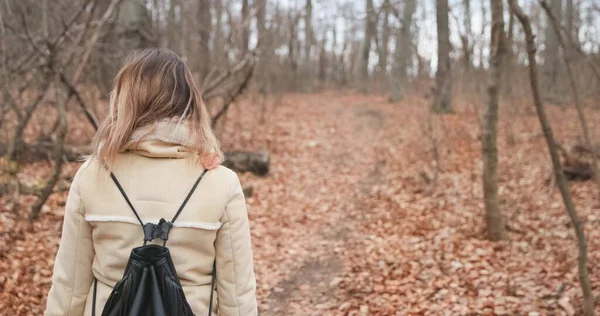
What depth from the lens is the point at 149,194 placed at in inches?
71.8

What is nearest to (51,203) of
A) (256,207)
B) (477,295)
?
(256,207)

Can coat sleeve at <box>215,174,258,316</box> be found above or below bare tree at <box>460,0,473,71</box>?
below

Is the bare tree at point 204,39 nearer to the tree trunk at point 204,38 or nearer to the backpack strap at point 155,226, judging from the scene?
the tree trunk at point 204,38

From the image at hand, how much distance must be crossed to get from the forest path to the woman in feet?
11.0

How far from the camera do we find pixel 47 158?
28.3ft

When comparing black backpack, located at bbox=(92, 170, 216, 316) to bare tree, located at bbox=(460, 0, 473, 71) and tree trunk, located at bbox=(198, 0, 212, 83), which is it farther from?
tree trunk, located at bbox=(198, 0, 212, 83)

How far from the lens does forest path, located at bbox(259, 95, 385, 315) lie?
212 inches

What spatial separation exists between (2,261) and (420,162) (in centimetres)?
783

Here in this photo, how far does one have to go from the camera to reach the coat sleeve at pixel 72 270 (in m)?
1.89

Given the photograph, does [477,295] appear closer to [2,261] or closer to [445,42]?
[2,261]

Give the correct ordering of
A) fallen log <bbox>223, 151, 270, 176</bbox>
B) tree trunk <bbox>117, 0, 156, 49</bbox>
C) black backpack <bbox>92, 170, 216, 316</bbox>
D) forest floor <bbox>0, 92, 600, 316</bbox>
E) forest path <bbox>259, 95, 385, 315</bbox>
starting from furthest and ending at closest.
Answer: tree trunk <bbox>117, 0, 156, 49</bbox> < fallen log <bbox>223, 151, 270, 176</bbox> < forest path <bbox>259, 95, 385, 315</bbox> < forest floor <bbox>0, 92, 600, 316</bbox> < black backpack <bbox>92, 170, 216, 316</bbox>

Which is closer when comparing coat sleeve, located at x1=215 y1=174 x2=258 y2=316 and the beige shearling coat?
the beige shearling coat

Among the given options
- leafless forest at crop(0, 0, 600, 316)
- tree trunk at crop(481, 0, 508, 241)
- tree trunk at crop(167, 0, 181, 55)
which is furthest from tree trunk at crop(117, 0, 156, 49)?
tree trunk at crop(481, 0, 508, 241)

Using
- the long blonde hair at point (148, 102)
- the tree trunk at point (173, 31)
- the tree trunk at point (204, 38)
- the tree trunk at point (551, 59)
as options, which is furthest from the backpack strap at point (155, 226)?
the tree trunk at point (551, 59)
